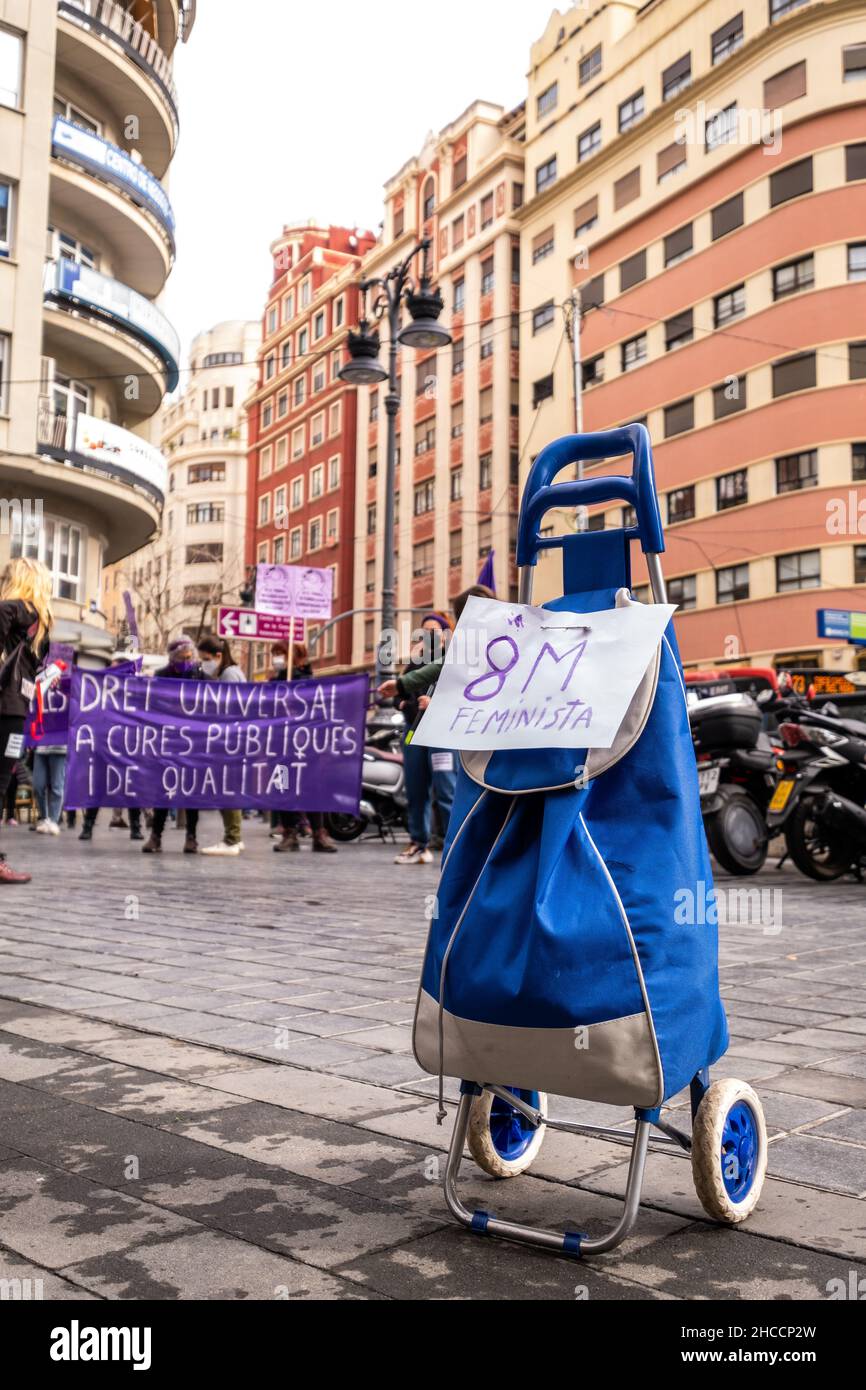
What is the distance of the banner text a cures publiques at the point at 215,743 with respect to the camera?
487 inches

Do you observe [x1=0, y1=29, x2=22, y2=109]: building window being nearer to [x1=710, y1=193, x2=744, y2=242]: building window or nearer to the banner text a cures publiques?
the banner text a cures publiques

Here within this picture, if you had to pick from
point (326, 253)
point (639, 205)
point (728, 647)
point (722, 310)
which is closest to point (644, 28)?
point (639, 205)

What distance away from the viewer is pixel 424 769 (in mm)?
11305

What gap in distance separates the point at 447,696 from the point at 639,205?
137 ft

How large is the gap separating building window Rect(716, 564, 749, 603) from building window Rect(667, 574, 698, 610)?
999mm

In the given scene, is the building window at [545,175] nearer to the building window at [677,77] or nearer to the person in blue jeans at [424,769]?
the building window at [677,77]

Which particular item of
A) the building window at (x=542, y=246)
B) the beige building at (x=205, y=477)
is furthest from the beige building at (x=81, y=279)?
the beige building at (x=205, y=477)

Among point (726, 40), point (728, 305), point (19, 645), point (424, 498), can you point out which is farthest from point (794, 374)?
point (19, 645)

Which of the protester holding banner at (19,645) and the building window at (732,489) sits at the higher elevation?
the building window at (732,489)

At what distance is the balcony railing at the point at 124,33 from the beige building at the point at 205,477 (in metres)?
41.9

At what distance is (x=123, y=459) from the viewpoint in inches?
1158

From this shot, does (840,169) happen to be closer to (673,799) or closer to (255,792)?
(255,792)

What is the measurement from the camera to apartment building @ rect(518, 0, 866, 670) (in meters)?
32.4

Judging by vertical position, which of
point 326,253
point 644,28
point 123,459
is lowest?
Answer: point 123,459
